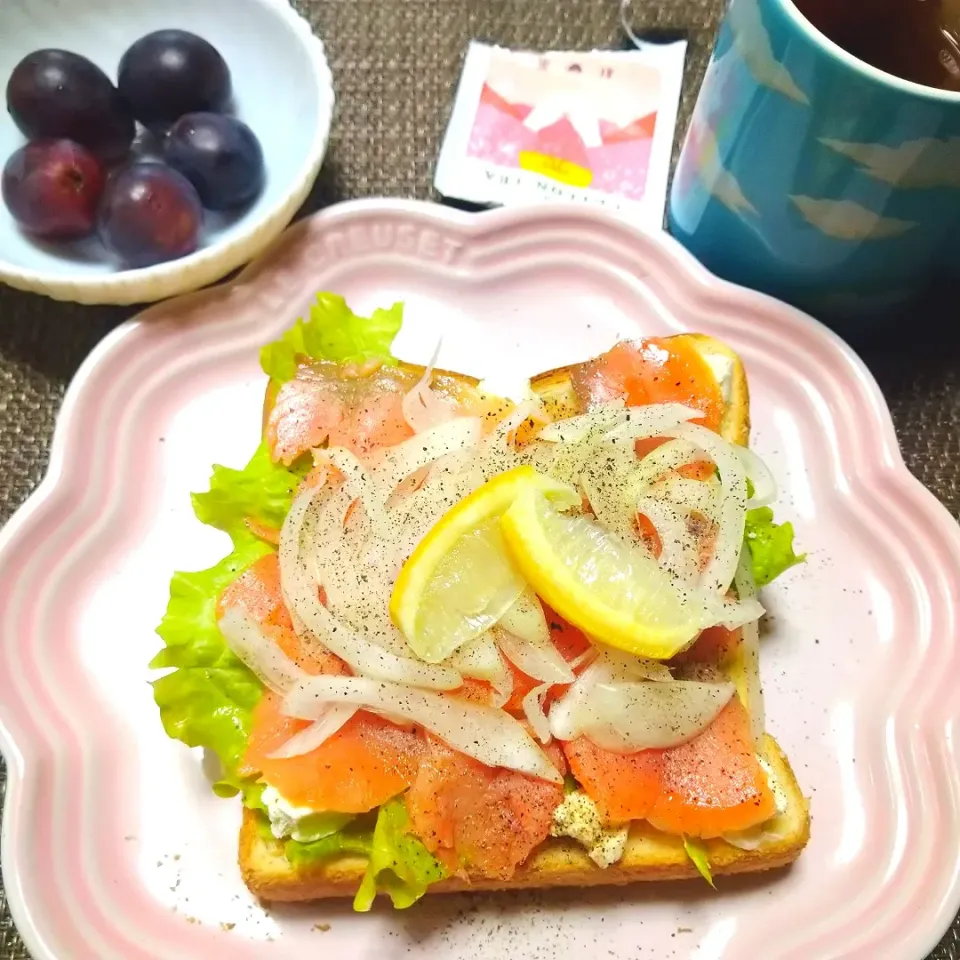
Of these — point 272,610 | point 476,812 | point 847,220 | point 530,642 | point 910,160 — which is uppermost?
point 910,160

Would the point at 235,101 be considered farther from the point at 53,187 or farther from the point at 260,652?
the point at 260,652

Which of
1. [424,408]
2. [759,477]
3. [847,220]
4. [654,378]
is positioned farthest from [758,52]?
[424,408]

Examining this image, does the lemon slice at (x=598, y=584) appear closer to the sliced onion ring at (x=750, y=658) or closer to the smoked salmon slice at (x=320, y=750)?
the sliced onion ring at (x=750, y=658)

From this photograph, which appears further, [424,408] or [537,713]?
[424,408]

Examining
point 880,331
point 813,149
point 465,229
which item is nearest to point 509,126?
point 465,229

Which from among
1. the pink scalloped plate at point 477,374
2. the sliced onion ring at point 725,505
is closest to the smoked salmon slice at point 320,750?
the pink scalloped plate at point 477,374

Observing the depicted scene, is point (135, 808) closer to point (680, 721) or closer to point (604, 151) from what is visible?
point (680, 721)
